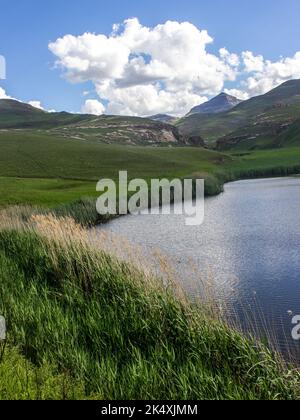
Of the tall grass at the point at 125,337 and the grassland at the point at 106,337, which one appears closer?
the grassland at the point at 106,337

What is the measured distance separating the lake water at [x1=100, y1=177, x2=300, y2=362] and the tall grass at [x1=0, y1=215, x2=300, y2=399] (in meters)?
2.23

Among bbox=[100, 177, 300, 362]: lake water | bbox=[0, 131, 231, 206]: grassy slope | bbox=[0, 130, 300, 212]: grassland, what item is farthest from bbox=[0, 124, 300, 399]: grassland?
bbox=[0, 130, 300, 212]: grassland

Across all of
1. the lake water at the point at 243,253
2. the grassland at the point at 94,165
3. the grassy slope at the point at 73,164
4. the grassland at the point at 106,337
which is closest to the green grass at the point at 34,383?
the grassland at the point at 106,337

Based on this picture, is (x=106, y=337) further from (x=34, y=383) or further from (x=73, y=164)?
(x=73, y=164)

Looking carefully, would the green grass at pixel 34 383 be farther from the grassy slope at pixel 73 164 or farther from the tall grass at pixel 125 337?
the grassy slope at pixel 73 164

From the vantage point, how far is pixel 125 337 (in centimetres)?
1183

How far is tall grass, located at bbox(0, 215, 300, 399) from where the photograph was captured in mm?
9031

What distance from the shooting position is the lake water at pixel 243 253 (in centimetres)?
1680

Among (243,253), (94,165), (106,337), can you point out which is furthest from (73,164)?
(106,337)

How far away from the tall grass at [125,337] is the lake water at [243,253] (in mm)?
2231

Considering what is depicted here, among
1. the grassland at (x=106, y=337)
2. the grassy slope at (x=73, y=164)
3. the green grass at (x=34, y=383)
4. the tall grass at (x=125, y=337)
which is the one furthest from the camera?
the grassy slope at (x=73, y=164)

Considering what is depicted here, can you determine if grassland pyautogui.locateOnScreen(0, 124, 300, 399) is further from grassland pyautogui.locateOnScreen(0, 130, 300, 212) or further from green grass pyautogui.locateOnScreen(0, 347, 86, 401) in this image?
grassland pyautogui.locateOnScreen(0, 130, 300, 212)
